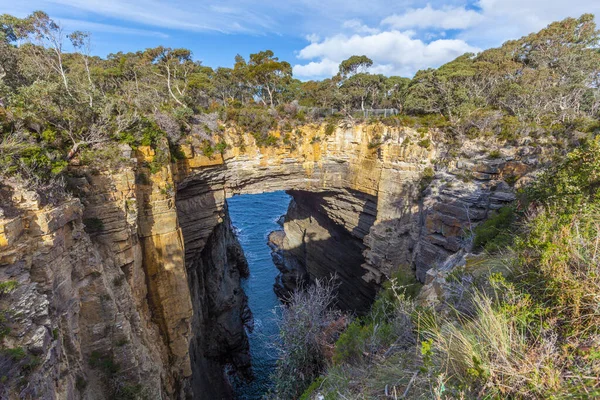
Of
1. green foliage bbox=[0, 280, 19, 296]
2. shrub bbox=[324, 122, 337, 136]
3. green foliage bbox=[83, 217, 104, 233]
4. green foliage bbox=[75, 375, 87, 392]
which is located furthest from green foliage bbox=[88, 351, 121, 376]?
Answer: shrub bbox=[324, 122, 337, 136]

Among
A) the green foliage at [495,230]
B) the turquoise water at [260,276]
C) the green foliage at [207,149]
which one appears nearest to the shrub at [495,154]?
the green foliage at [495,230]

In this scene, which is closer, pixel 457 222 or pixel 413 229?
pixel 457 222

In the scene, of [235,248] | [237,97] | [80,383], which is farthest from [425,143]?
[237,97]

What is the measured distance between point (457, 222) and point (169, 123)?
47.9 ft

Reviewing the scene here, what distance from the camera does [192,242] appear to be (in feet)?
50.2

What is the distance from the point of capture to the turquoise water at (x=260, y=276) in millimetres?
19148

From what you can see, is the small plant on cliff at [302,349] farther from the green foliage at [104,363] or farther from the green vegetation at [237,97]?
the green vegetation at [237,97]

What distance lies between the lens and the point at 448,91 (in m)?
20.0

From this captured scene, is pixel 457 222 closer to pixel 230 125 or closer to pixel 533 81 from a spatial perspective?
pixel 230 125

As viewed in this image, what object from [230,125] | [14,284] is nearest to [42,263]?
[14,284]


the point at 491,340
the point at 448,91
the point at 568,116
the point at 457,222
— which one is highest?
the point at 448,91

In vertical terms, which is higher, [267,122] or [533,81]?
[533,81]

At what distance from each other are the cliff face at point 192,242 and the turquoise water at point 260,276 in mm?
1449

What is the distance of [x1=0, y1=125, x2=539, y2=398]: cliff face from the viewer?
19.4 feet
